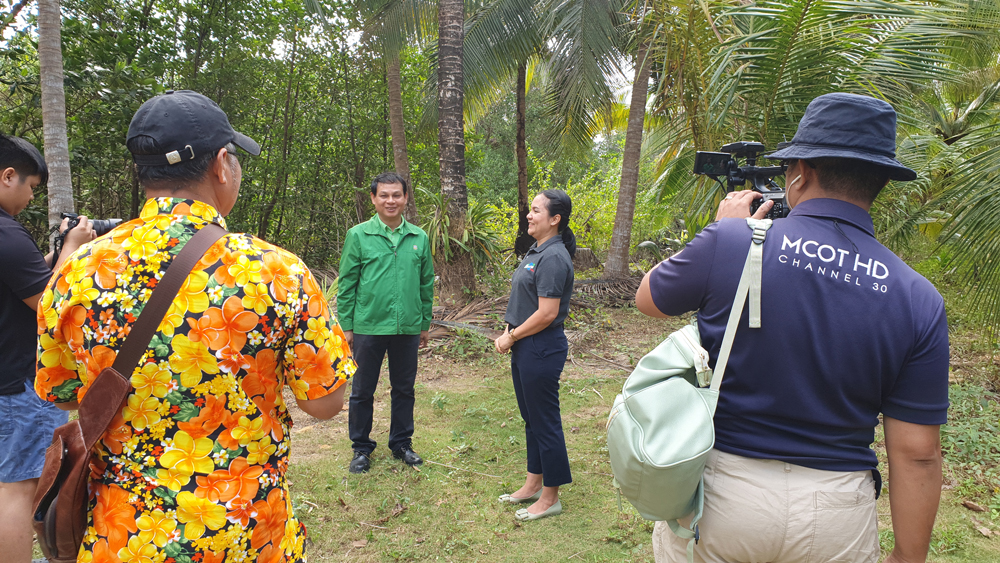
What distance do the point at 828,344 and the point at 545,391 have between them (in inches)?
83.0

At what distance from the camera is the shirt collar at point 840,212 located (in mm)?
1544

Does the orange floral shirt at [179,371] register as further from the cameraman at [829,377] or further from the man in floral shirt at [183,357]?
the cameraman at [829,377]

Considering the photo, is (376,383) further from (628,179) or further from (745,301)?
(628,179)

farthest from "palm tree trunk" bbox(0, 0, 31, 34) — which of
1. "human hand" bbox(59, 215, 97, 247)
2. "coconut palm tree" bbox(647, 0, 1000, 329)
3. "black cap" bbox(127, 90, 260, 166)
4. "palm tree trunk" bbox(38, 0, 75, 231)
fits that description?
"coconut palm tree" bbox(647, 0, 1000, 329)

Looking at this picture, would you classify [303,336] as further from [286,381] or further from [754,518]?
[754,518]

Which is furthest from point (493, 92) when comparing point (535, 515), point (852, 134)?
point (852, 134)

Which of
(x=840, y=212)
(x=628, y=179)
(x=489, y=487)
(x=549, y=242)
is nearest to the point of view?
(x=840, y=212)

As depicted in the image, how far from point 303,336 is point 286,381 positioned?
0.53 ft

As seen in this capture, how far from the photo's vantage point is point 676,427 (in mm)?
1524

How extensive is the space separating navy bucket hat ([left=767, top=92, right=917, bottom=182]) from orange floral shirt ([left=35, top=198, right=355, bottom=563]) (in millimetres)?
1367

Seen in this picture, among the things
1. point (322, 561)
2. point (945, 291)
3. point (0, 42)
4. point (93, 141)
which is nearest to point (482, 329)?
point (322, 561)

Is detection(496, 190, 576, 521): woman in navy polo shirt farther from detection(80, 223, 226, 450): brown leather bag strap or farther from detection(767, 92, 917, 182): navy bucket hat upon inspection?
detection(80, 223, 226, 450): brown leather bag strap

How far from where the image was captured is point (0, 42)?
600 centimetres

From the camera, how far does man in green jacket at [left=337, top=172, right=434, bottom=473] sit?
4.17m
